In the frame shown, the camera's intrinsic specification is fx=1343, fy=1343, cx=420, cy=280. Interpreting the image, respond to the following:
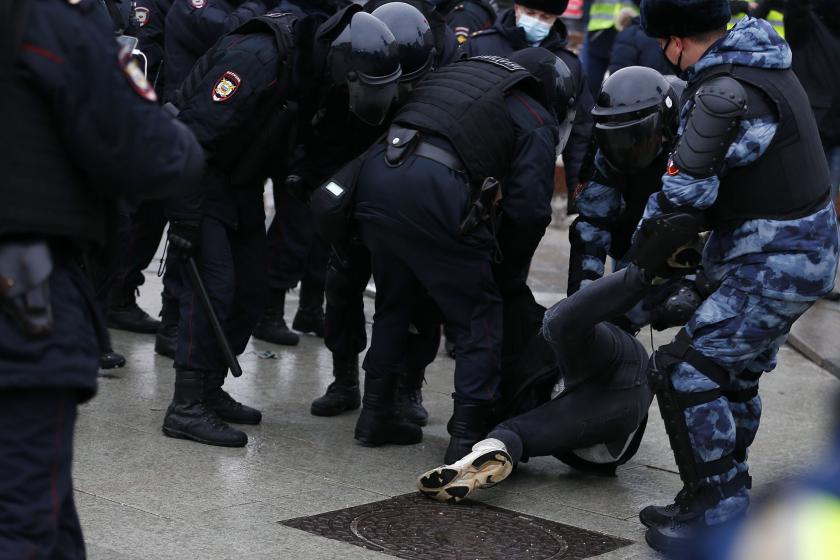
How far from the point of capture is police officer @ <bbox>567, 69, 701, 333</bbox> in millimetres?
4738

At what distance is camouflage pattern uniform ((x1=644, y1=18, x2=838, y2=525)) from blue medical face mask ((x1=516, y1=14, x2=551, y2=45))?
2942 mm

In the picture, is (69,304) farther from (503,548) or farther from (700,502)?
(700,502)

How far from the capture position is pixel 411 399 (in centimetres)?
564

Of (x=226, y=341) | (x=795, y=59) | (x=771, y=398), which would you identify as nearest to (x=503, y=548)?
(x=226, y=341)

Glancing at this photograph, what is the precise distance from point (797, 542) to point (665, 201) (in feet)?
8.86

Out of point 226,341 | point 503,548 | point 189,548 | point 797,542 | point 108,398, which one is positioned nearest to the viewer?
point 797,542

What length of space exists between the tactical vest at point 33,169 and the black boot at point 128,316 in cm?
408

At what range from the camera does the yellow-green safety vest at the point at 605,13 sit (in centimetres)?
1029

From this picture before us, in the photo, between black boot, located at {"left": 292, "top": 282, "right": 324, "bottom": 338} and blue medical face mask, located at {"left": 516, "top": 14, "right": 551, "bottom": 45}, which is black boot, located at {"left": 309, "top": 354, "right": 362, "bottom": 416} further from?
blue medical face mask, located at {"left": 516, "top": 14, "right": 551, "bottom": 45}

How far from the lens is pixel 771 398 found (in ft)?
21.2

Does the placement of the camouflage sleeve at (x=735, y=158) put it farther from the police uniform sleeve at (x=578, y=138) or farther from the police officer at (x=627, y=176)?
the police uniform sleeve at (x=578, y=138)

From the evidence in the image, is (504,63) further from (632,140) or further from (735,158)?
(735,158)

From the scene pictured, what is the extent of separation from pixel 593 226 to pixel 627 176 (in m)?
0.24

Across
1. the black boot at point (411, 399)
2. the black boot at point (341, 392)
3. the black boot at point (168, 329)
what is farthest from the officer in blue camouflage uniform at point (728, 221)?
the black boot at point (168, 329)
